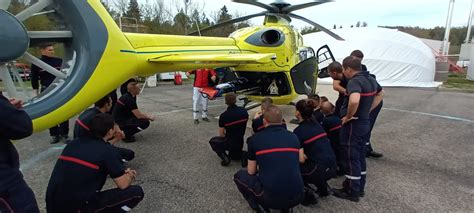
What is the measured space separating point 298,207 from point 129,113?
11.9ft

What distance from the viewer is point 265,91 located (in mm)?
7297

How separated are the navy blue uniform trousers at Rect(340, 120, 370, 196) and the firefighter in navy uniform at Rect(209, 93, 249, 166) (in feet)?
5.15

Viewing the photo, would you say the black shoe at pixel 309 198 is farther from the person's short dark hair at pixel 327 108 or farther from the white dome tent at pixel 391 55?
the white dome tent at pixel 391 55

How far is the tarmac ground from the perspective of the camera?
3.54m

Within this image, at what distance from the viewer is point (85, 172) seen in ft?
8.15

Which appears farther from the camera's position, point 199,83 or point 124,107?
point 199,83

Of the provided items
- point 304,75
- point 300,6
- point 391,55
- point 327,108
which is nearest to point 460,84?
point 391,55

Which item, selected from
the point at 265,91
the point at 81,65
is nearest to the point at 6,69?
the point at 81,65

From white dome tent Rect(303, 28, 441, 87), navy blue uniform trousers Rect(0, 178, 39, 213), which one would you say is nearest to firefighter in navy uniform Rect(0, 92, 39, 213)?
navy blue uniform trousers Rect(0, 178, 39, 213)

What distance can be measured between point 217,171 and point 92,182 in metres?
2.16

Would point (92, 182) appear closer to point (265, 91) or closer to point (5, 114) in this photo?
point (5, 114)

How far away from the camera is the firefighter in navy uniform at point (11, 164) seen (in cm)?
211

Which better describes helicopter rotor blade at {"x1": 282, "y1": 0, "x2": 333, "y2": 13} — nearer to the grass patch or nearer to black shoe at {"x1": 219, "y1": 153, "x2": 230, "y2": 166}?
black shoe at {"x1": 219, "y1": 153, "x2": 230, "y2": 166}

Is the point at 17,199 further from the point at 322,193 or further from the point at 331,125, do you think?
the point at 331,125
